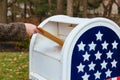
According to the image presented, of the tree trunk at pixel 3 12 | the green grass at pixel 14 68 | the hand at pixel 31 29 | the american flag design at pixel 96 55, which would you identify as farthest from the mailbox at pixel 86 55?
the tree trunk at pixel 3 12

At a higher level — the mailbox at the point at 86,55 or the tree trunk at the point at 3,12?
the mailbox at the point at 86,55

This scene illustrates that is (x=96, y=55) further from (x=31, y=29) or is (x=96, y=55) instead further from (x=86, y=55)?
(x=31, y=29)

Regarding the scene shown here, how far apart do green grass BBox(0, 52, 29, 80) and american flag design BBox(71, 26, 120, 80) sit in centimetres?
232

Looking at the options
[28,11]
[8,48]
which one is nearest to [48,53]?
[8,48]

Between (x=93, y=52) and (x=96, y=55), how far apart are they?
37 mm

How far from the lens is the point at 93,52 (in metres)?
2.47

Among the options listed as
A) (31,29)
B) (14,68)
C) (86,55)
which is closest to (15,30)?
(31,29)

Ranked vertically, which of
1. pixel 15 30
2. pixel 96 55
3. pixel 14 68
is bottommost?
pixel 14 68

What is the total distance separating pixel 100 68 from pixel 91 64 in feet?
0.33

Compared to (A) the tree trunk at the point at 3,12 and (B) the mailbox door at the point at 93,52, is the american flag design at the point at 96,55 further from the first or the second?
(A) the tree trunk at the point at 3,12

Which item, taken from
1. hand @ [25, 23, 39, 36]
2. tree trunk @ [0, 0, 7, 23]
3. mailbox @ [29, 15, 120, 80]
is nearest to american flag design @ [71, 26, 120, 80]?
mailbox @ [29, 15, 120, 80]

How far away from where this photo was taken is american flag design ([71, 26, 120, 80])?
2.42 metres

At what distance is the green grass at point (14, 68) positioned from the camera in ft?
15.9

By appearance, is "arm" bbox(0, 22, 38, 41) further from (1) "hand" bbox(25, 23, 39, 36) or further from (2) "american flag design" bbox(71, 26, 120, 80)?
(2) "american flag design" bbox(71, 26, 120, 80)
